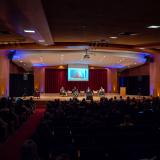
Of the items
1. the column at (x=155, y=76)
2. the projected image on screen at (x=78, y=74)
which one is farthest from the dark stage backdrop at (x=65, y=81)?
the column at (x=155, y=76)

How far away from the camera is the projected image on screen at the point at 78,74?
4066 centimetres

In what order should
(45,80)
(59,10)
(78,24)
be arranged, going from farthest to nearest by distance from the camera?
(45,80) < (78,24) < (59,10)

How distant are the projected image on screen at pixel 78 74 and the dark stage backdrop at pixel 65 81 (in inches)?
198

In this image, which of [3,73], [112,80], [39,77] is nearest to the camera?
[3,73]

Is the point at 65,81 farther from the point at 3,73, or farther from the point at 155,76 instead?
the point at 3,73

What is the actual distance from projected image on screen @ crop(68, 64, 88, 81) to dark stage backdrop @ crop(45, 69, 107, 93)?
5034mm

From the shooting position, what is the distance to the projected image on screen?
4066cm

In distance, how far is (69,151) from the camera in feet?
19.3

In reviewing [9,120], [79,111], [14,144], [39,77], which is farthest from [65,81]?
[14,144]

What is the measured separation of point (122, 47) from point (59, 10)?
13941mm

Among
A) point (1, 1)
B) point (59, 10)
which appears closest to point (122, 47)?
point (59, 10)

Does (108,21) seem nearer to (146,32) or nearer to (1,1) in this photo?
(146,32)

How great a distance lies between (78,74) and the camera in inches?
1623

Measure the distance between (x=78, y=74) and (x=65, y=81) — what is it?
18.6 ft
